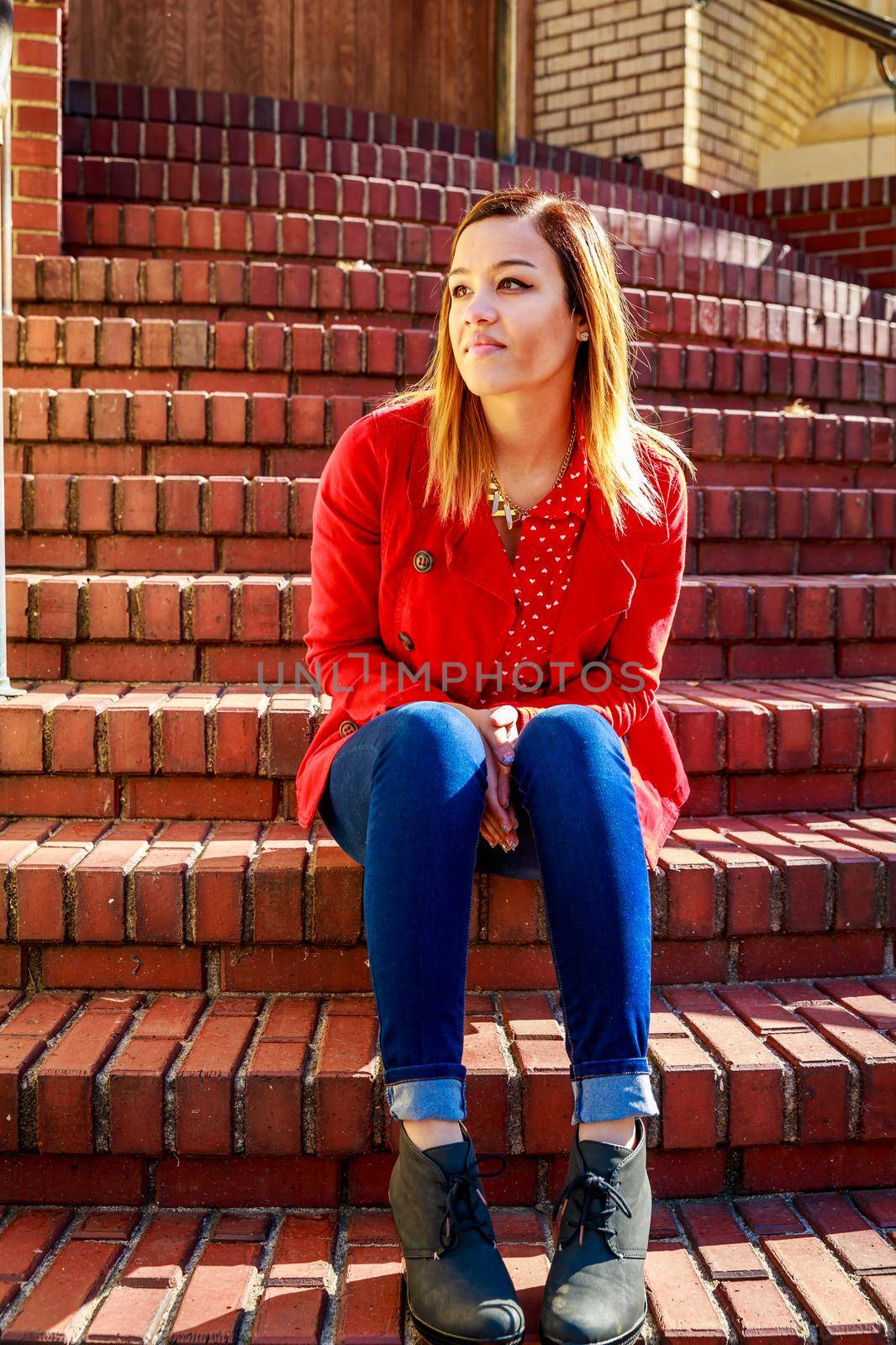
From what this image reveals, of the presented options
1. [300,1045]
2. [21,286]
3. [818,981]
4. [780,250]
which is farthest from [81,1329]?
[780,250]

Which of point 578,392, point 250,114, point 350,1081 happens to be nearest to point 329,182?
point 250,114

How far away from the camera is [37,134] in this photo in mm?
3334

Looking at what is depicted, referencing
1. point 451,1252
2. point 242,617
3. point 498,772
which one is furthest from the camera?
point 242,617

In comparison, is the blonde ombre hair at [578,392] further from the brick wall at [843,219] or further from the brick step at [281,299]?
the brick wall at [843,219]

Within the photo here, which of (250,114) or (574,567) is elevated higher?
(250,114)

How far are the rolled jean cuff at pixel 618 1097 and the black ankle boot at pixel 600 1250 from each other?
34mm

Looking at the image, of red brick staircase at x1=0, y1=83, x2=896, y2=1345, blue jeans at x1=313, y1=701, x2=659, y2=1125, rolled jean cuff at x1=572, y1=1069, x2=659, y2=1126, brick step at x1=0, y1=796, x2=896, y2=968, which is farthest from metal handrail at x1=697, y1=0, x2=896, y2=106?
rolled jean cuff at x1=572, y1=1069, x2=659, y2=1126

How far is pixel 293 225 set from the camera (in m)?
3.52

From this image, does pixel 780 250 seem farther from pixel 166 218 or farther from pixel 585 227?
pixel 585 227

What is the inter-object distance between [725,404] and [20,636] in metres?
2.02

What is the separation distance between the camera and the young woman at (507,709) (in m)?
1.36

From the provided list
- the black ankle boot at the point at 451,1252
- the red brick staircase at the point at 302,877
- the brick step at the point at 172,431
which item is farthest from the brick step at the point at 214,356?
the black ankle boot at the point at 451,1252

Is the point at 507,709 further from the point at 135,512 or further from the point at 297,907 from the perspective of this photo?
the point at 135,512

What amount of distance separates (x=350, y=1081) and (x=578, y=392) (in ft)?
3.65
